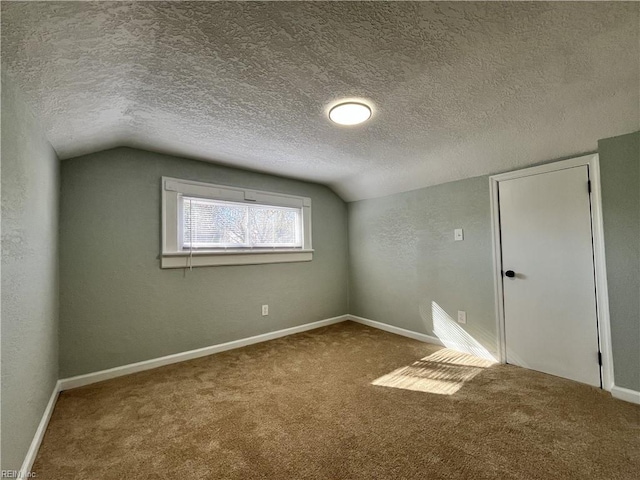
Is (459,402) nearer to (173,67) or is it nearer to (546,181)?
(546,181)

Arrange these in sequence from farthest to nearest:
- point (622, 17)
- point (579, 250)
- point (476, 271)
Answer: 1. point (476, 271)
2. point (579, 250)
3. point (622, 17)

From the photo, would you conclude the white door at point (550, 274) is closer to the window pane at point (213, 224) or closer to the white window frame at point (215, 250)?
the white window frame at point (215, 250)

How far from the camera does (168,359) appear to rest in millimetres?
2611

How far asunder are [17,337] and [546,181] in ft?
12.4

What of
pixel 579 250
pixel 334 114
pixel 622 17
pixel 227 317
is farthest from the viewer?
pixel 227 317

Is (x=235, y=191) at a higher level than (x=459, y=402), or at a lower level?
higher

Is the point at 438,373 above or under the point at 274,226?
under

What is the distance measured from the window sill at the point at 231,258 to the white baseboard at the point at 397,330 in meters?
1.23

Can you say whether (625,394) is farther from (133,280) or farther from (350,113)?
(133,280)

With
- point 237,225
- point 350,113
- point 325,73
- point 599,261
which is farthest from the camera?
point 237,225

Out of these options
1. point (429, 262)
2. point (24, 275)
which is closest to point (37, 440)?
point (24, 275)

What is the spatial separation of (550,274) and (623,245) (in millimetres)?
515

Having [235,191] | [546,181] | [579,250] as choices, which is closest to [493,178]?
[546,181]

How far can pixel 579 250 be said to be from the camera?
2170 mm
